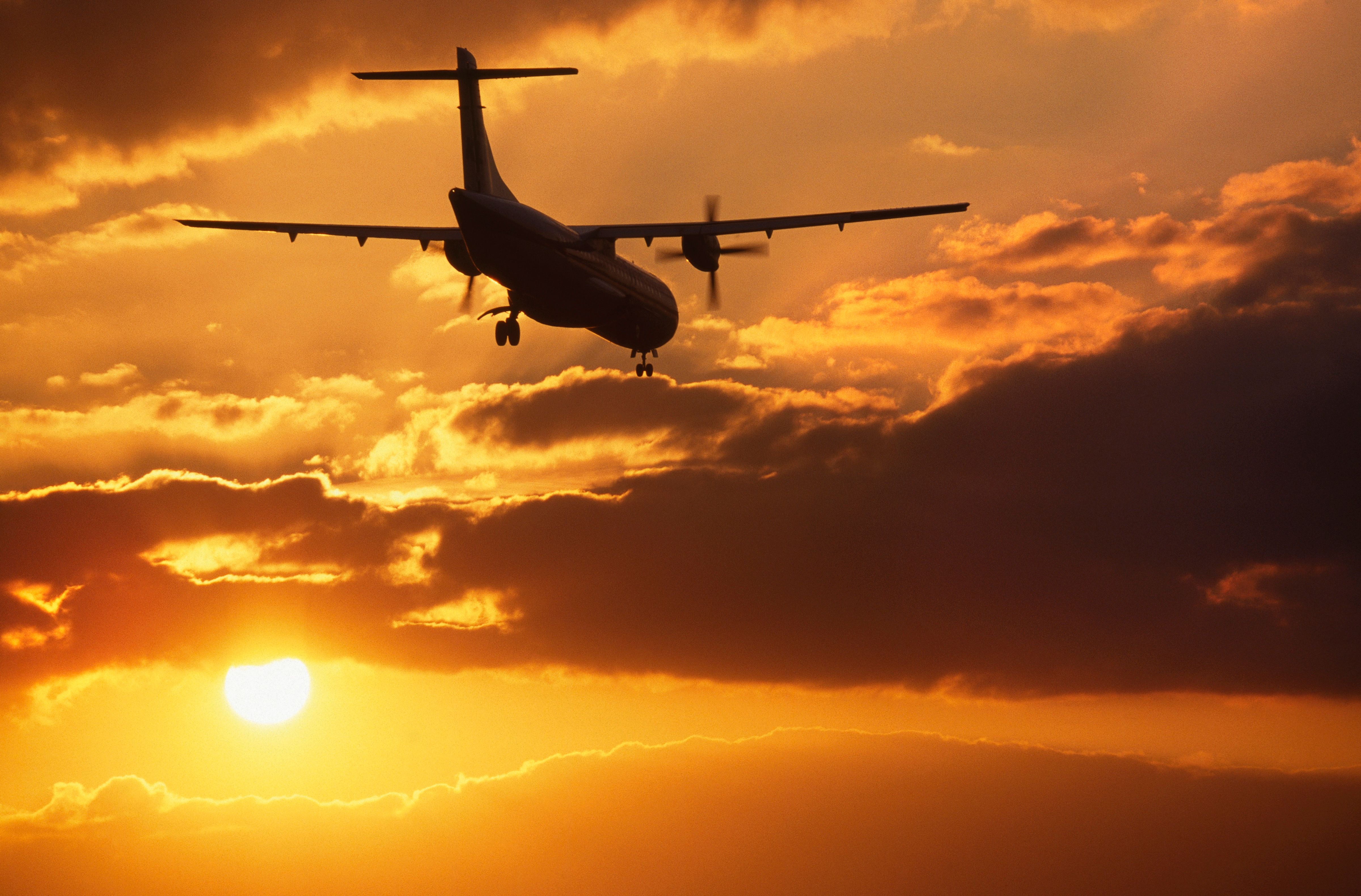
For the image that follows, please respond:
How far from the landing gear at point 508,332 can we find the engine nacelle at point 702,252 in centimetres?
786

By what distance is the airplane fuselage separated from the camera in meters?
43.3

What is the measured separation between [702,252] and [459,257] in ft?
33.6

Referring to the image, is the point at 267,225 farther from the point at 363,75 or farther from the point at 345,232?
the point at 363,75

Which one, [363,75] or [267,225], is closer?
[363,75]

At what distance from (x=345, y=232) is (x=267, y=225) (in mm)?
3217

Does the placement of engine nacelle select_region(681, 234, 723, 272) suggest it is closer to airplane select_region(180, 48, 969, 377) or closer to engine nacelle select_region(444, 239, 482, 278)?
airplane select_region(180, 48, 969, 377)

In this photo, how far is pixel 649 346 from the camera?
185 feet

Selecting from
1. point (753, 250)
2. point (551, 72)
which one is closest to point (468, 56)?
point (551, 72)

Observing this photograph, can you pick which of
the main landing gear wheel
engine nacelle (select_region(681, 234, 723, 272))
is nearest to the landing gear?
the main landing gear wheel

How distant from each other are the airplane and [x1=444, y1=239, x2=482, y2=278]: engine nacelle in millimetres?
47

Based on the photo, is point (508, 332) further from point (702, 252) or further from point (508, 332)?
point (702, 252)

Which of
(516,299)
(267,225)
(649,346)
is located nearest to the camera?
(516,299)

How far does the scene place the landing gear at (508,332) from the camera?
4984 cm

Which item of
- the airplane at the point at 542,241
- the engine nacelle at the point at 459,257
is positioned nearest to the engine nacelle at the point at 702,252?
the airplane at the point at 542,241
